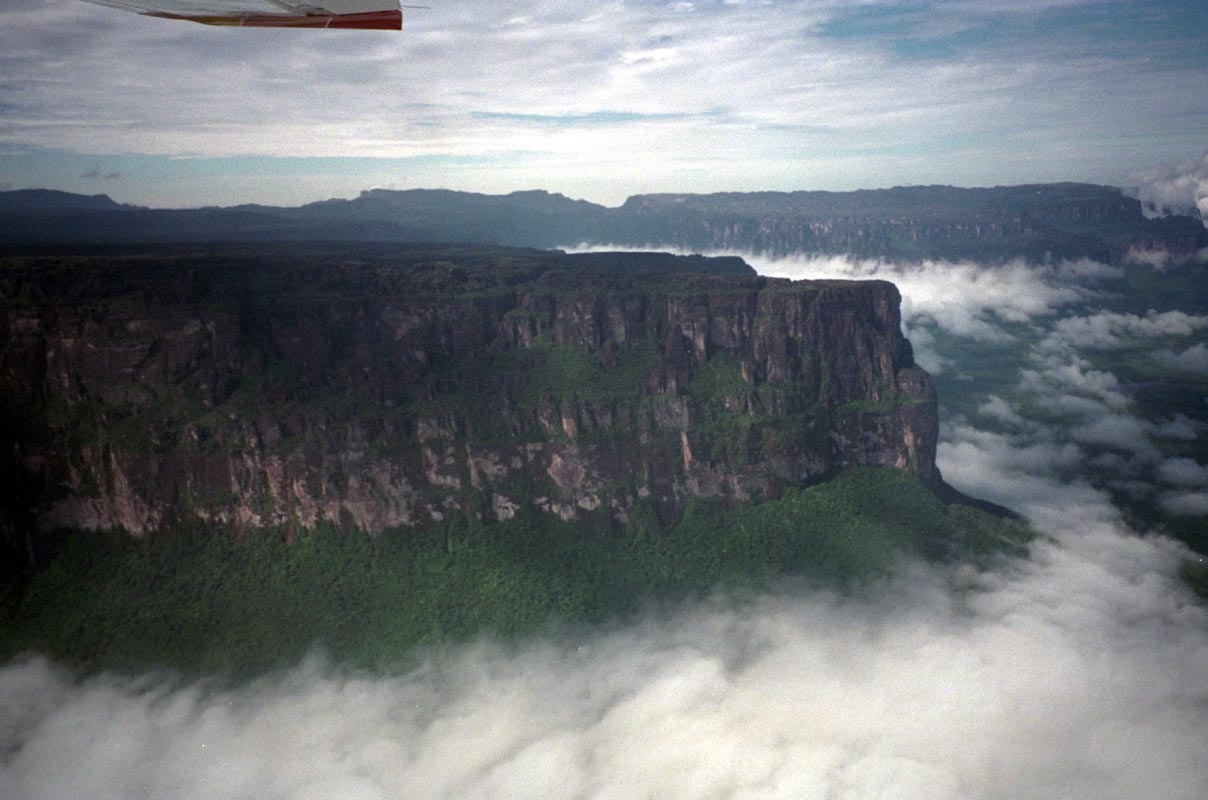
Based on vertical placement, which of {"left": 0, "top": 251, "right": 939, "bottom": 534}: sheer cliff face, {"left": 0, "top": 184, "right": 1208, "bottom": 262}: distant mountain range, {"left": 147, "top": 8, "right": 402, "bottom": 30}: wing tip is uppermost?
{"left": 0, "top": 184, "right": 1208, "bottom": 262}: distant mountain range

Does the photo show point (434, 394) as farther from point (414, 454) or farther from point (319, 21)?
point (319, 21)

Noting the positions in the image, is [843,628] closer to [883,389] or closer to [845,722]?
[845,722]

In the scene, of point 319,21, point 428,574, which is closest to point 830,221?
point 428,574

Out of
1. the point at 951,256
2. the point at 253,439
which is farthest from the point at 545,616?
the point at 951,256

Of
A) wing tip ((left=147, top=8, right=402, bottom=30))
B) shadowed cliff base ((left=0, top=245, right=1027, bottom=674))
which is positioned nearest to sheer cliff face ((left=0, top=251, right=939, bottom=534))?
shadowed cliff base ((left=0, top=245, right=1027, bottom=674))

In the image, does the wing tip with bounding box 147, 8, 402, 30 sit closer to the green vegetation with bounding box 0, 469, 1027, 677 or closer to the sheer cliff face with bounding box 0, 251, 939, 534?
the green vegetation with bounding box 0, 469, 1027, 677

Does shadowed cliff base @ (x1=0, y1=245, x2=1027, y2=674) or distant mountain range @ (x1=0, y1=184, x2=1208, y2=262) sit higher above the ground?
distant mountain range @ (x1=0, y1=184, x2=1208, y2=262)
